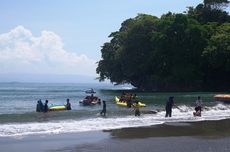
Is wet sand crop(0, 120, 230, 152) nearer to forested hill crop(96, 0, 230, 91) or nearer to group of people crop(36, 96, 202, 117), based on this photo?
group of people crop(36, 96, 202, 117)

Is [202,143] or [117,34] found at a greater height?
[117,34]

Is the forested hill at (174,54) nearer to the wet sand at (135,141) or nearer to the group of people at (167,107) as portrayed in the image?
the group of people at (167,107)

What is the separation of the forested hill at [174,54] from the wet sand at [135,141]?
2040 inches

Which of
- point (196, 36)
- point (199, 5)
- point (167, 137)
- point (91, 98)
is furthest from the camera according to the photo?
point (199, 5)

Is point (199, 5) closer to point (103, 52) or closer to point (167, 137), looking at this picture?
point (103, 52)

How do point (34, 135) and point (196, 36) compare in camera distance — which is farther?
point (196, 36)

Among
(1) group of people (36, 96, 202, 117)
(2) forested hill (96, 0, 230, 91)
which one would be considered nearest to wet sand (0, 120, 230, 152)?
(1) group of people (36, 96, 202, 117)

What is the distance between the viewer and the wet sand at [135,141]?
18002 millimetres

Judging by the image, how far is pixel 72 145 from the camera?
18.8 m

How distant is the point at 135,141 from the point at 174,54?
2291 inches

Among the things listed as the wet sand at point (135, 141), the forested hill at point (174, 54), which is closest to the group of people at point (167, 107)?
the wet sand at point (135, 141)

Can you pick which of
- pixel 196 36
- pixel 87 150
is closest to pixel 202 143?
pixel 87 150

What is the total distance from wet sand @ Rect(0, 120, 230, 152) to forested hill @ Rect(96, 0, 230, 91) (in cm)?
5182

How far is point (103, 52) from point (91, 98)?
44.1m
